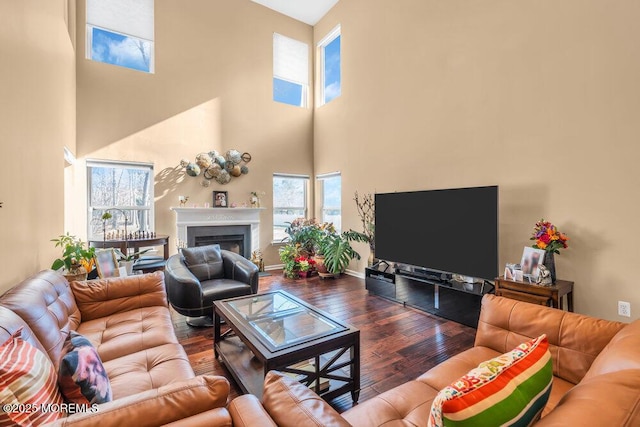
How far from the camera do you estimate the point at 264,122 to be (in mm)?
6145

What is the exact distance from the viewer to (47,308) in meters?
1.73

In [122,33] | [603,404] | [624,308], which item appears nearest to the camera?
[603,404]

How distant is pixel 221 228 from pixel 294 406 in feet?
16.7

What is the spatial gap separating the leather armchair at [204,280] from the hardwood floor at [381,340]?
11.0 inches

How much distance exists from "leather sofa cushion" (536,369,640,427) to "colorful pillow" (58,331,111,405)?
4.93ft

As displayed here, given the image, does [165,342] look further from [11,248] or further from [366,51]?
[366,51]

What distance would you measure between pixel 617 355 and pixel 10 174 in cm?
334

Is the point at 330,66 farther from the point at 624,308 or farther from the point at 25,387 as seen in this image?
the point at 25,387

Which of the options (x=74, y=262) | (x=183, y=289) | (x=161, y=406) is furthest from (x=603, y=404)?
(x=74, y=262)

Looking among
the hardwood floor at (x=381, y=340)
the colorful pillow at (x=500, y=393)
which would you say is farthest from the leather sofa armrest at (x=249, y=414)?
the hardwood floor at (x=381, y=340)

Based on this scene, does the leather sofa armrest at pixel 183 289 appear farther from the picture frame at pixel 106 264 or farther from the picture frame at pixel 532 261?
the picture frame at pixel 532 261

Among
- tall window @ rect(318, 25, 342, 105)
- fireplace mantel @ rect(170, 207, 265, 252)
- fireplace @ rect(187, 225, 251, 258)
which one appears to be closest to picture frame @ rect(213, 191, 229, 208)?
fireplace mantel @ rect(170, 207, 265, 252)

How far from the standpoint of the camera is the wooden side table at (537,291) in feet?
8.54

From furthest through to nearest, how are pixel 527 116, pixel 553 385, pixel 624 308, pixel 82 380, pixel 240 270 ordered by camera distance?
1. pixel 240 270
2. pixel 527 116
3. pixel 624 308
4. pixel 553 385
5. pixel 82 380
